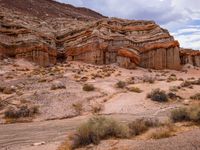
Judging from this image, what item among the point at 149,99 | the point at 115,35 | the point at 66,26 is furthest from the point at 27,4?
the point at 149,99

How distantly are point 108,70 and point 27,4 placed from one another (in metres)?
44.5

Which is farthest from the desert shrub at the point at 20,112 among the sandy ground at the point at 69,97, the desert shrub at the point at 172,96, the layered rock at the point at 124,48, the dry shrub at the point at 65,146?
the layered rock at the point at 124,48

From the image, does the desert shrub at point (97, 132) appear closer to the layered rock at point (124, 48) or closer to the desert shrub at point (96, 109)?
the desert shrub at point (96, 109)

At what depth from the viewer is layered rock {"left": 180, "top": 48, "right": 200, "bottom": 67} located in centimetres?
4884

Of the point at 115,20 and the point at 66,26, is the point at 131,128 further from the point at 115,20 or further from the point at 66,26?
the point at 66,26

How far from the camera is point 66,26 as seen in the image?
53.6 metres

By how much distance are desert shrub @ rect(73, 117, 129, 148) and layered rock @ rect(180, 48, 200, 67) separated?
123ft

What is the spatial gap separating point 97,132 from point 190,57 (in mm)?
39288

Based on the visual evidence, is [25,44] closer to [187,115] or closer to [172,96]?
[172,96]

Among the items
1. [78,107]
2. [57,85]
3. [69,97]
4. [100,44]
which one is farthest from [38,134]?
[100,44]

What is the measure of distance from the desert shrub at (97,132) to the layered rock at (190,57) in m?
37.6

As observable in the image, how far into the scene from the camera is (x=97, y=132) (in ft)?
39.5

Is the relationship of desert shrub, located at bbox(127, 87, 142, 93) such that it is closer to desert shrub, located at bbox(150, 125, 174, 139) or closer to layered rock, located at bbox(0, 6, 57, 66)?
desert shrub, located at bbox(150, 125, 174, 139)

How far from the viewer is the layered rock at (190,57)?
1923 inches
